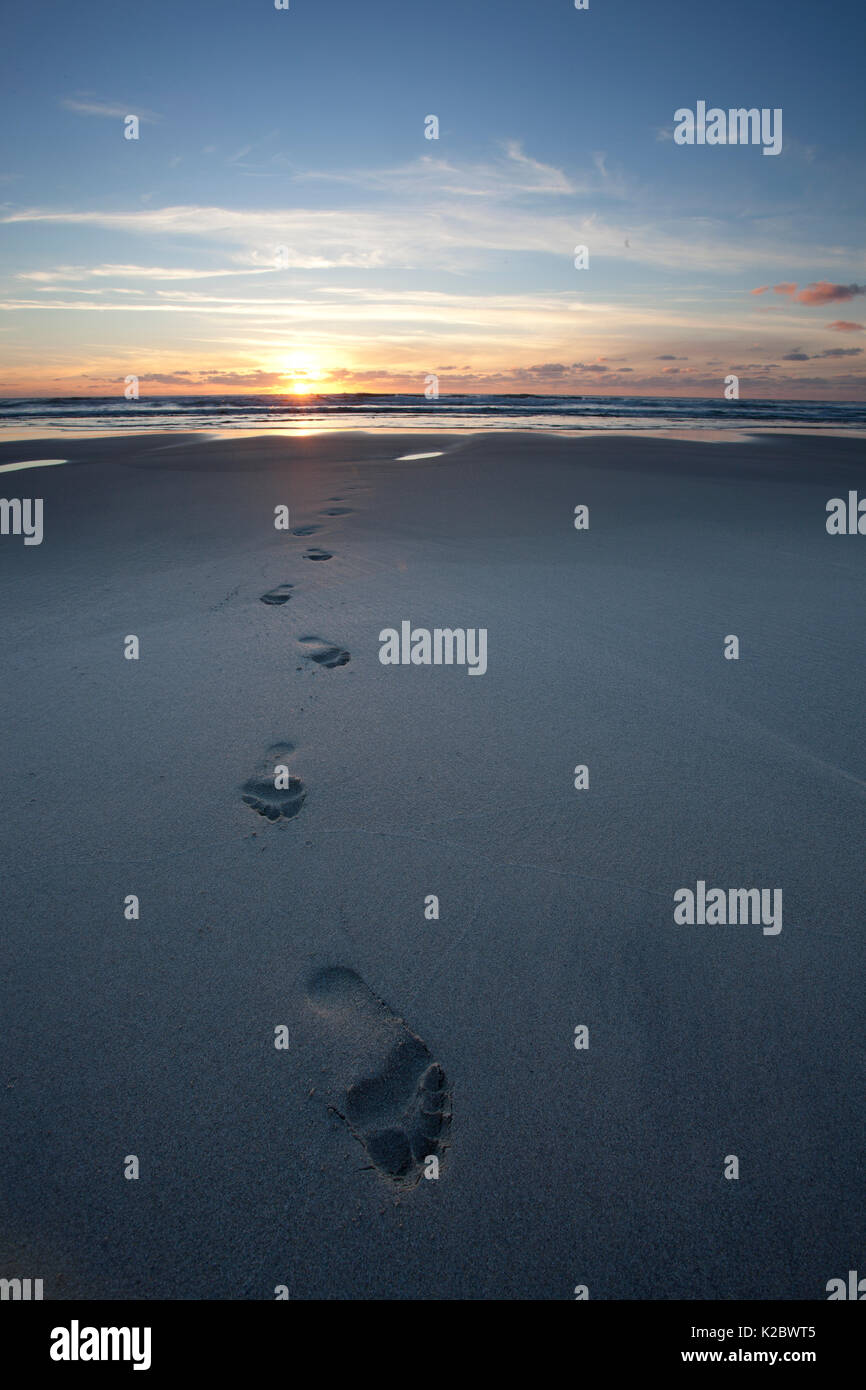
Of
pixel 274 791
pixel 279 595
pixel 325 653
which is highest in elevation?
pixel 279 595

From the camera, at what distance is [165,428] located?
2006 centimetres

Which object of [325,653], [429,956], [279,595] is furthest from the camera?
[279,595]

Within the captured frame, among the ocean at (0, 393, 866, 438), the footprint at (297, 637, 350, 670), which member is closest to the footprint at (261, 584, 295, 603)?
the footprint at (297, 637, 350, 670)

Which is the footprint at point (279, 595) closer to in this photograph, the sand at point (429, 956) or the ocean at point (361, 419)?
the sand at point (429, 956)

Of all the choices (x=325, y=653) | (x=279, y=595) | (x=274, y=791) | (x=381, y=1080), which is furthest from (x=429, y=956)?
(x=279, y=595)

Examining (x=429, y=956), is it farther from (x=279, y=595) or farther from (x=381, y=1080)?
(x=279, y=595)

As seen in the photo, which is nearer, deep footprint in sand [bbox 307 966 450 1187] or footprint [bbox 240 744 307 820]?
deep footprint in sand [bbox 307 966 450 1187]

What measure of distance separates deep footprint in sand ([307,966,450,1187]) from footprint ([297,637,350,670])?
83.2 inches

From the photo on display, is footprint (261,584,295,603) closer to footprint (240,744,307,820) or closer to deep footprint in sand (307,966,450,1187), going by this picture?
footprint (240,744,307,820)

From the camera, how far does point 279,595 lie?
475 cm

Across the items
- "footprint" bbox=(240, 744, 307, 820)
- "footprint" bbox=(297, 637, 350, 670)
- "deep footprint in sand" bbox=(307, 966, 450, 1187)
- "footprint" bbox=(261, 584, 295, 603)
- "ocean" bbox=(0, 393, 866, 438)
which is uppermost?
"ocean" bbox=(0, 393, 866, 438)

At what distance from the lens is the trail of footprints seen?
1544 mm

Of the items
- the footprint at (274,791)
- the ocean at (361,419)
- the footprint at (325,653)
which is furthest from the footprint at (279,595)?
the ocean at (361,419)
